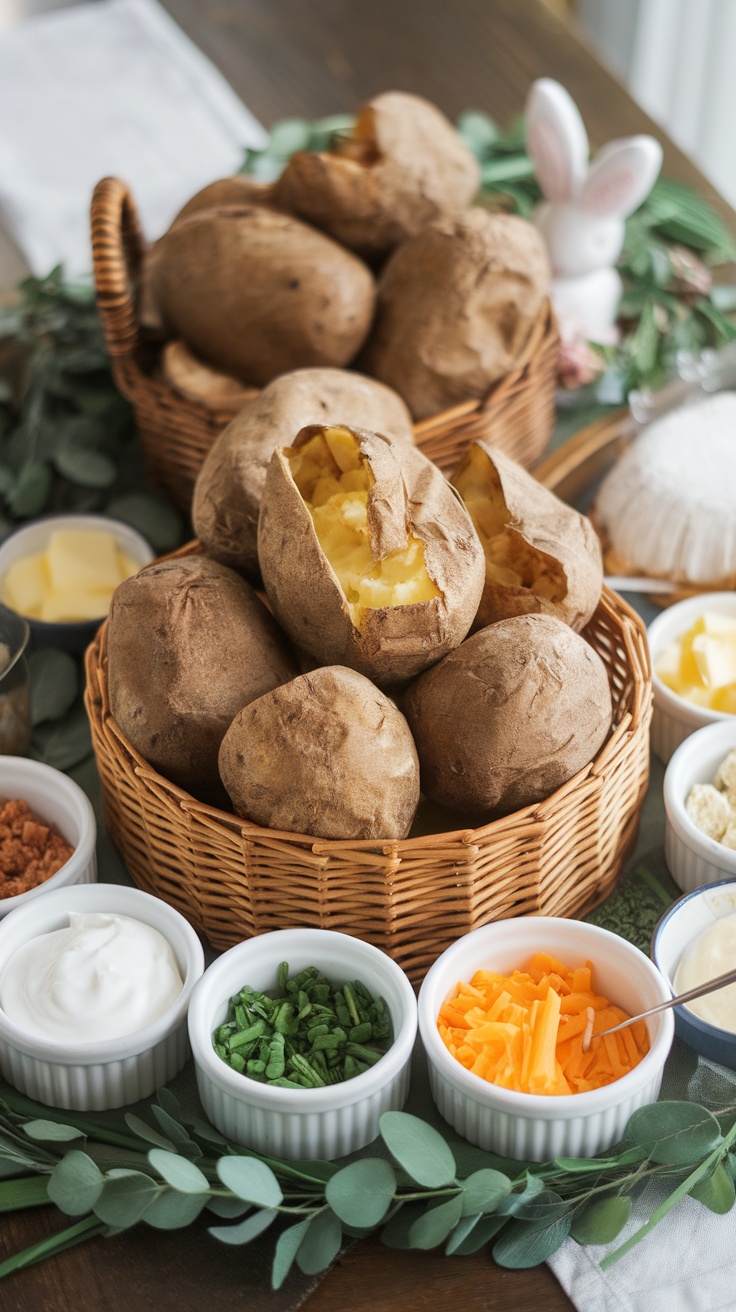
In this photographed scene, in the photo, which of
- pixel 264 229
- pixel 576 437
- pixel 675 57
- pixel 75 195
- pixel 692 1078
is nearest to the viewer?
pixel 692 1078

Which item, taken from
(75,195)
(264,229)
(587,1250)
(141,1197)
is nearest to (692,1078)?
(587,1250)

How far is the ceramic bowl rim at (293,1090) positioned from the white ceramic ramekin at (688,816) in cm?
31

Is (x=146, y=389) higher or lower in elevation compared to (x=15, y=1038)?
higher

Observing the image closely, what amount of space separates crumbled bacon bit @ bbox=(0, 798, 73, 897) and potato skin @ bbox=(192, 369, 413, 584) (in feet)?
1.01

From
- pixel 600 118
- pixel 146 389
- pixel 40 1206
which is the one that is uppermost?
pixel 600 118

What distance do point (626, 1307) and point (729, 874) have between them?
0.38 m

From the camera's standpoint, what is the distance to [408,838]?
1069 millimetres

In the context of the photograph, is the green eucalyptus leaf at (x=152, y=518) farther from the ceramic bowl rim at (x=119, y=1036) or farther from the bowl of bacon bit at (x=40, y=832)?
the ceramic bowl rim at (x=119, y=1036)

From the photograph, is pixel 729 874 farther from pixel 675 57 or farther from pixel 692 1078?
pixel 675 57

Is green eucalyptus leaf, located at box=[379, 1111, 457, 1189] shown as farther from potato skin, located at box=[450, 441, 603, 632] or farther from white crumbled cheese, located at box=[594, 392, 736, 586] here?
white crumbled cheese, located at box=[594, 392, 736, 586]

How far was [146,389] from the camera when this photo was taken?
5.03ft

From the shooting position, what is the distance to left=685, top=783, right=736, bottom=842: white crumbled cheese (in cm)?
116

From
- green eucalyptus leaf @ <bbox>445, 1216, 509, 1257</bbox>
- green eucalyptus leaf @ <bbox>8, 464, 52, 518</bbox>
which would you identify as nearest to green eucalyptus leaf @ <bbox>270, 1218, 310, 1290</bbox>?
green eucalyptus leaf @ <bbox>445, 1216, 509, 1257</bbox>

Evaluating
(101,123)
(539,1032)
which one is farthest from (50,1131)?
(101,123)
